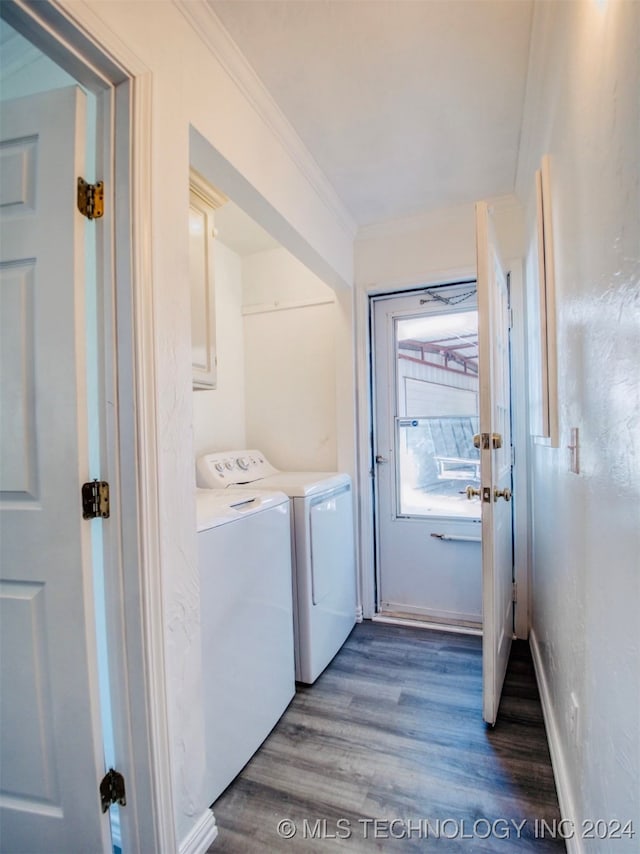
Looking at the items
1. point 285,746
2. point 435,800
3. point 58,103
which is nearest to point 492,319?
point 58,103

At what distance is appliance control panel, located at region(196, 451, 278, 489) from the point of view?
6.88ft

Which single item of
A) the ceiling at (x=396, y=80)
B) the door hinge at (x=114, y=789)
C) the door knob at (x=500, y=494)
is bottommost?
the door hinge at (x=114, y=789)

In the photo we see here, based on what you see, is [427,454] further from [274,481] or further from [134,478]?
[134,478]

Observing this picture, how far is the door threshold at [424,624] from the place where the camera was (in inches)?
96.4

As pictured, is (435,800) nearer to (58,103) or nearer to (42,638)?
(42,638)

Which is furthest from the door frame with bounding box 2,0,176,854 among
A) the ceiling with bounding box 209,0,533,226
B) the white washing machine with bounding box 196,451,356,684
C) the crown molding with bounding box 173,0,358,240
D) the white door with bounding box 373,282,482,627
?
the white door with bounding box 373,282,482,627

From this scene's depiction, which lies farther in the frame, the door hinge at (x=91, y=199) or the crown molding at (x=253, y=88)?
the crown molding at (x=253, y=88)

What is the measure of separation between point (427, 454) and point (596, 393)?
1.77 m

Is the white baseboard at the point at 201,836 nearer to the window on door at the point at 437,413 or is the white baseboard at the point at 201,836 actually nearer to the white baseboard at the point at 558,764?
the white baseboard at the point at 558,764

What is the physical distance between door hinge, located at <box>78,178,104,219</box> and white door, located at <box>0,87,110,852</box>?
22 mm

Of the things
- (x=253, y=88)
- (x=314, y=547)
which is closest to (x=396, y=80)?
(x=253, y=88)

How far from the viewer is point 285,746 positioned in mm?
1589

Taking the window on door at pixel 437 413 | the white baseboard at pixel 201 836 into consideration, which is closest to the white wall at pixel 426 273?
the window on door at pixel 437 413

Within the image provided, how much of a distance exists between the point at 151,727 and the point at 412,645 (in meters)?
1.68
